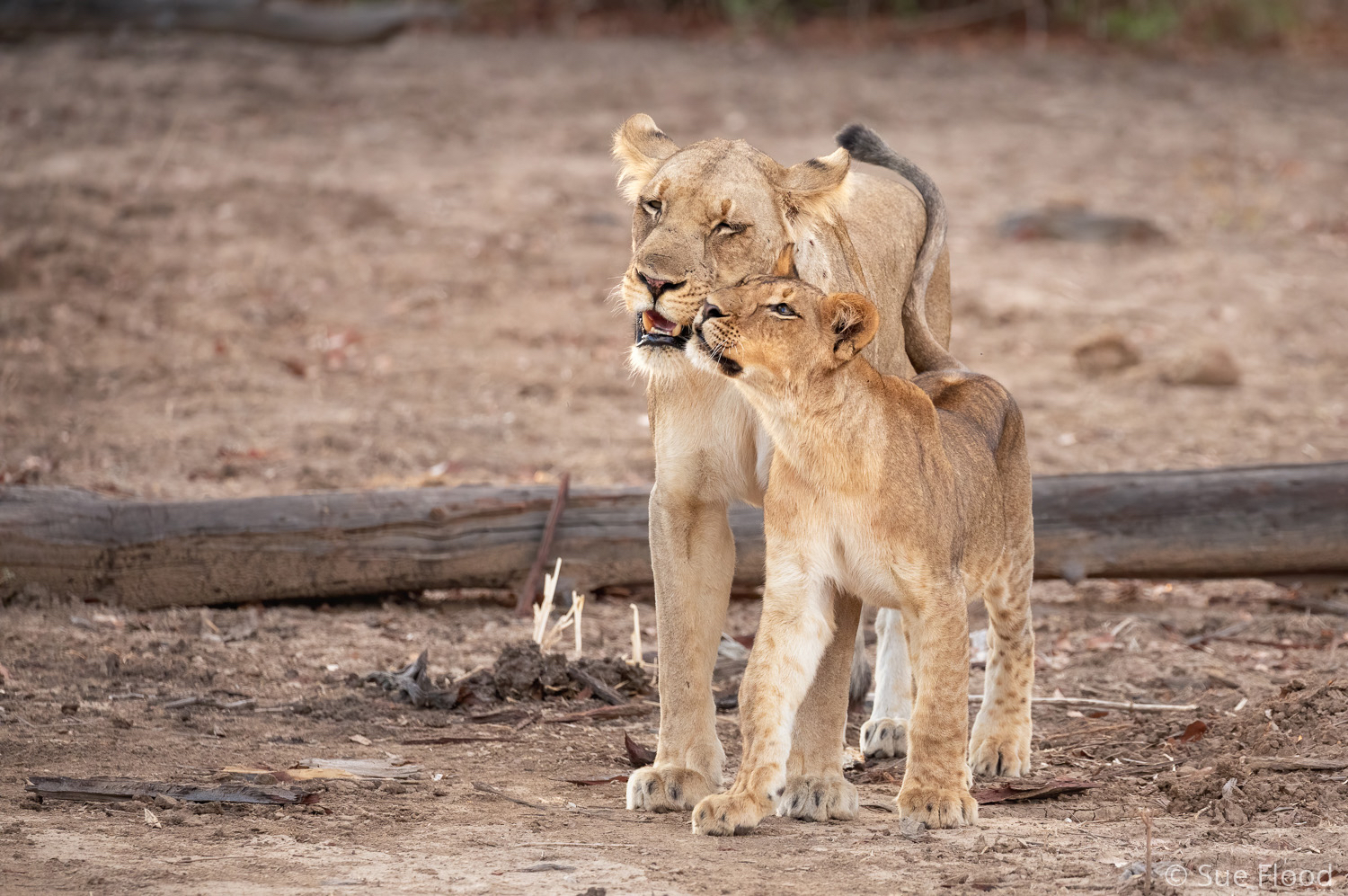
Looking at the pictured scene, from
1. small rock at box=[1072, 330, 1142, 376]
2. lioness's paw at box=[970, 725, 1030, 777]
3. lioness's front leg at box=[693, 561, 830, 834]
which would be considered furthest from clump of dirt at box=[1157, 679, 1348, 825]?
small rock at box=[1072, 330, 1142, 376]

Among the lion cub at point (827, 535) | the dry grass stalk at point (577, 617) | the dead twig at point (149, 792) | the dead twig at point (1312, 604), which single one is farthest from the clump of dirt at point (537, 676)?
the dead twig at point (1312, 604)

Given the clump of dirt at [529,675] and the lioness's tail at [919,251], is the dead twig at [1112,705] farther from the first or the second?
the clump of dirt at [529,675]

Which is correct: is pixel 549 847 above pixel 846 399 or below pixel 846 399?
below

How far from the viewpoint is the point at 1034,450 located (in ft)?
29.1

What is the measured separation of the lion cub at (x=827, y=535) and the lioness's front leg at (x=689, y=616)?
0.46 m

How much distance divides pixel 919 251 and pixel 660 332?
1793 millimetres

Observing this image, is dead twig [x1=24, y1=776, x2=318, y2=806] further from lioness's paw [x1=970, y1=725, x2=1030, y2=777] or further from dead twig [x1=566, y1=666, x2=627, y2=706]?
lioness's paw [x1=970, y1=725, x2=1030, y2=777]

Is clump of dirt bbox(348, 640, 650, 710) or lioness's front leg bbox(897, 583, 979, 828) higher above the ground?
lioness's front leg bbox(897, 583, 979, 828)

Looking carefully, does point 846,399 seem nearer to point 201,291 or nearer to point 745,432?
point 745,432

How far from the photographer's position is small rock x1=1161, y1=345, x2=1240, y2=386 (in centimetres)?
1031

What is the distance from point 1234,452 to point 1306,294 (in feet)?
13.0

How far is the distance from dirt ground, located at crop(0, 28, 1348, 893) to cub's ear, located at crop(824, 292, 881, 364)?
1238 millimetres

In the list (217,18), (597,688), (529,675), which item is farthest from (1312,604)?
(217,18)

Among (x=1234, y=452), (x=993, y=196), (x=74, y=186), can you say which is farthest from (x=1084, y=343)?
(x=74, y=186)
